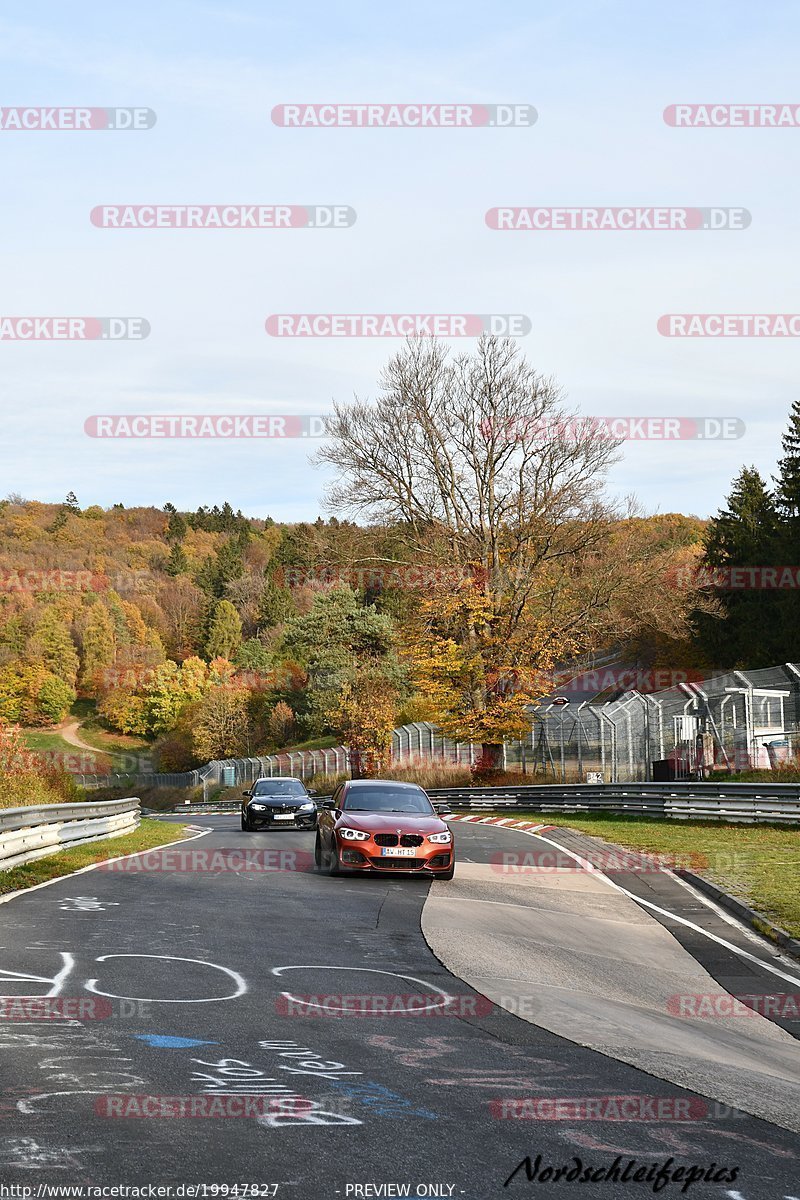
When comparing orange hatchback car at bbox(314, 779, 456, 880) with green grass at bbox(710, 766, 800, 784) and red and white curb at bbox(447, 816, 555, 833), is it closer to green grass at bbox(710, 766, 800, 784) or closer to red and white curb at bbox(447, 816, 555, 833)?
red and white curb at bbox(447, 816, 555, 833)

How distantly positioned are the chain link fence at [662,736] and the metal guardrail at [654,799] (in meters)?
1.51

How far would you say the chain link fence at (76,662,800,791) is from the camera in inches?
1184

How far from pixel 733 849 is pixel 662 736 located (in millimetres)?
14222

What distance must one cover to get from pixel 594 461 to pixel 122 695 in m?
96.8

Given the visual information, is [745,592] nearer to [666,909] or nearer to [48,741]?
[666,909]

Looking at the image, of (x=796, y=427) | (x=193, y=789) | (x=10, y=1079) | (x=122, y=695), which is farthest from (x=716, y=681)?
(x=122, y=695)

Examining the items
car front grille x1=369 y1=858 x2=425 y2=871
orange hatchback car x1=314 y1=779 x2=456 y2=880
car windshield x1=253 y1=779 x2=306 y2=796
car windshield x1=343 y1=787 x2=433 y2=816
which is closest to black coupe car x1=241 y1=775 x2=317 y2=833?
car windshield x1=253 y1=779 x2=306 y2=796

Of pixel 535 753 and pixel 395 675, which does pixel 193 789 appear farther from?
pixel 535 753

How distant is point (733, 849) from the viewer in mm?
21797

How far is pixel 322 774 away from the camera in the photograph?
63.1 meters

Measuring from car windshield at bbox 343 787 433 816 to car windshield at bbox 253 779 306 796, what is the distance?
40.8 ft

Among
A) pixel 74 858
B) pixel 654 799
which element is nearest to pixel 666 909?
pixel 74 858

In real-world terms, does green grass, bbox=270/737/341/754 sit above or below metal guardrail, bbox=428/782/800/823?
below

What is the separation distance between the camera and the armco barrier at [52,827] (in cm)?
1678
